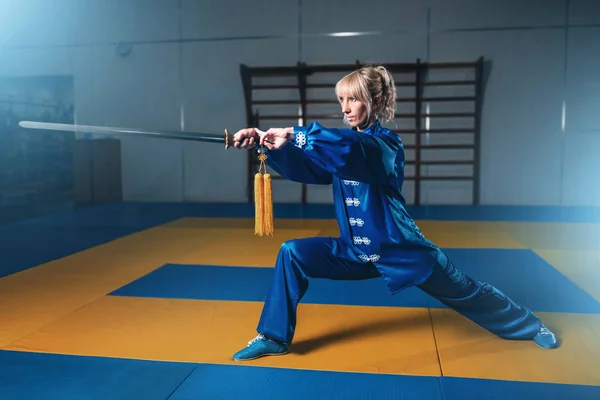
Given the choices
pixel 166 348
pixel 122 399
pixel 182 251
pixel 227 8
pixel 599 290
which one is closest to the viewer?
pixel 122 399

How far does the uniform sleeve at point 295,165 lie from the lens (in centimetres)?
237

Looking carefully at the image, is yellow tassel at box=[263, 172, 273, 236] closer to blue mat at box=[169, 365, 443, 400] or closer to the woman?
the woman

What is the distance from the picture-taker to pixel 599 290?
11.6 ft

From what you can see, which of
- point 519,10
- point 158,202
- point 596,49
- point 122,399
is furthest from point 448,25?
point 122,399

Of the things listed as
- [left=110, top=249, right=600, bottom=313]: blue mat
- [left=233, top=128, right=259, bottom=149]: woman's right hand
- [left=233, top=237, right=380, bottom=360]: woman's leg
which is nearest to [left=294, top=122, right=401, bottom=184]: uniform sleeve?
[left=233, top=128, right=259, bottom=149]: woman's right hand

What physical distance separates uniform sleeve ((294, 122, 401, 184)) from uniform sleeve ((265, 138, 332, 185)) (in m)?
0.29

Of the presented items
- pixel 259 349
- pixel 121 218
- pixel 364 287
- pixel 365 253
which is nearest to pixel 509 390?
pixel 365 253

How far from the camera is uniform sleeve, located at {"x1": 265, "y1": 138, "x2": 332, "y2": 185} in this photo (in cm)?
237

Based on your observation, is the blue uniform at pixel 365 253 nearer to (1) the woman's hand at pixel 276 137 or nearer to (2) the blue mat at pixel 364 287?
(1) the woman's hand at pixel 276 137

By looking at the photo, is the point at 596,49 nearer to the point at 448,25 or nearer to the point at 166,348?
the point at 448,25

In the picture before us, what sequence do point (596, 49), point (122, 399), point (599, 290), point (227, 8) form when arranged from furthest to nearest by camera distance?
point (227, 8) < point (596, 49) < point (599, 290) < point (122, 399)

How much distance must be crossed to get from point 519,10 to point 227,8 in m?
4.09

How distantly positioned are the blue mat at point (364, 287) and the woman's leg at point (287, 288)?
0.92 meters

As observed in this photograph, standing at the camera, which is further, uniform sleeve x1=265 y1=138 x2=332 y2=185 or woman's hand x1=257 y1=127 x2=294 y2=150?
uniform sleeve x1=265 y1=138 x2=332 y2=185
